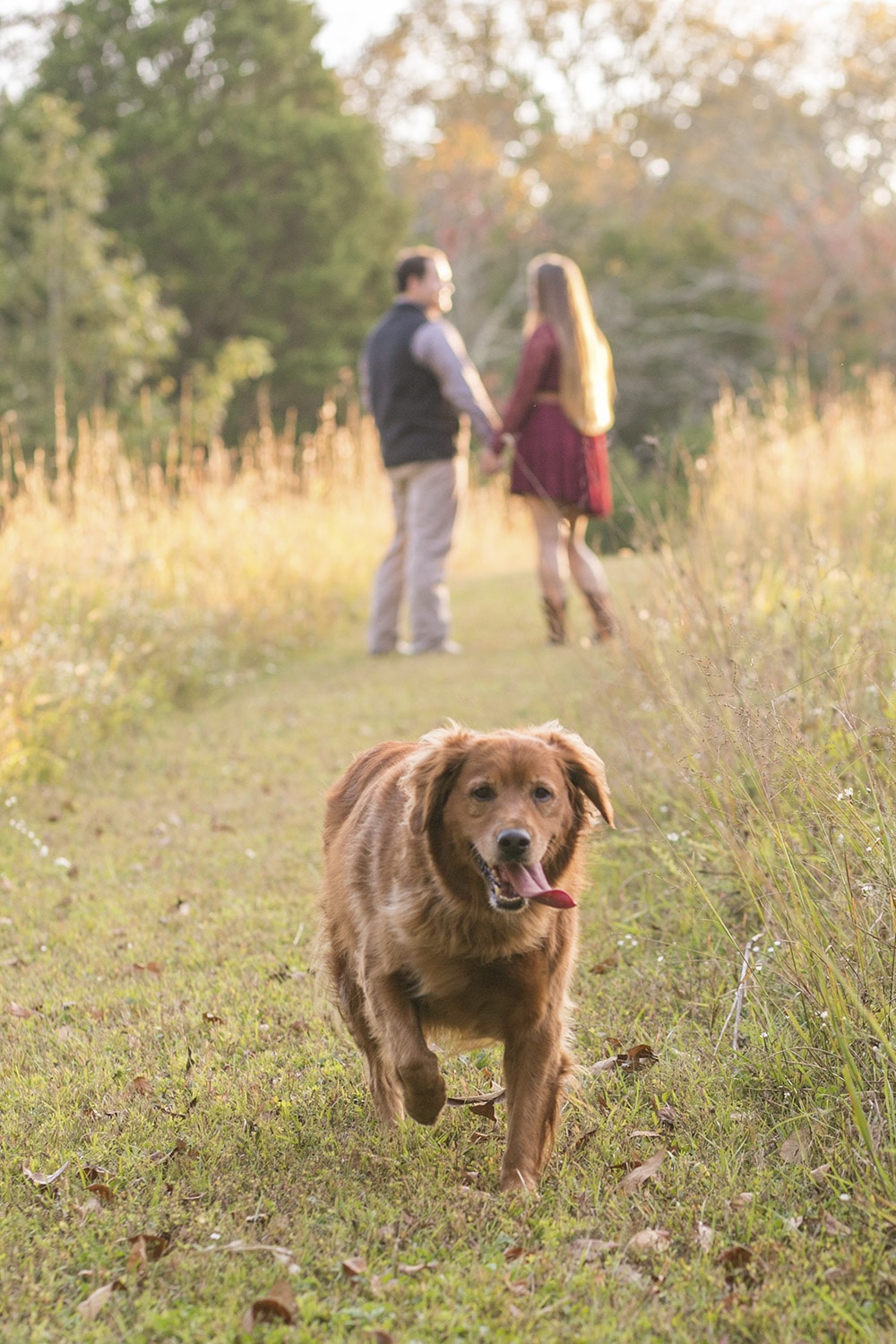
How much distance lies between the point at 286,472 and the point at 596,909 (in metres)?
8.43

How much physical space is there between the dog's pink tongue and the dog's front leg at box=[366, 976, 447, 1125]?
1.18 ft

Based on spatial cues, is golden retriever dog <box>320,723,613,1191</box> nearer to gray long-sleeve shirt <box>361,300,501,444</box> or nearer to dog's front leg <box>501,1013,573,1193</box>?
dog's front leg <box>501,1013,573,1193</box>

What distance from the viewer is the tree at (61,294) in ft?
44.5

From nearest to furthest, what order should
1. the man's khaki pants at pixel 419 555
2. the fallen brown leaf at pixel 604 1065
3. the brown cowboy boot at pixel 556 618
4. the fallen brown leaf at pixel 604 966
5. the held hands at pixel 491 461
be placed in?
the fallen brown leaf at pixel 604 1065 < the fallen brown leaf at pixel 604 966 < the brown cowboy boot at pixel 556 618 < the held hands at pixel 491 461 < the man's khaki pants at pixel 419 555

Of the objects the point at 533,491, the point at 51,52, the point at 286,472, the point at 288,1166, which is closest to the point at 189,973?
the point at 288,1166

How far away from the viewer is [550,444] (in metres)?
8.43

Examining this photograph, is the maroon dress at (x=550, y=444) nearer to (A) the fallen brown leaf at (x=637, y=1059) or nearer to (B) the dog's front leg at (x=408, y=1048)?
(A) the fallen brown leaf at (x=637, y=1059)

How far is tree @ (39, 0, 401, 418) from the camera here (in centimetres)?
2067

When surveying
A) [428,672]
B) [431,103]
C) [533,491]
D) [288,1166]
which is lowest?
[428,672]

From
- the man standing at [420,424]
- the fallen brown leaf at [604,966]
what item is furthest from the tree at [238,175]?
the fallen brown leaf at [604,966]

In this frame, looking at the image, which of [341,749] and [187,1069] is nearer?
[187,1069]

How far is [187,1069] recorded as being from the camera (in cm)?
316

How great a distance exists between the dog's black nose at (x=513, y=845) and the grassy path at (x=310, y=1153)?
66cm

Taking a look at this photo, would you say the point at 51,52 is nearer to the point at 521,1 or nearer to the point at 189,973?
the point at 521,1
